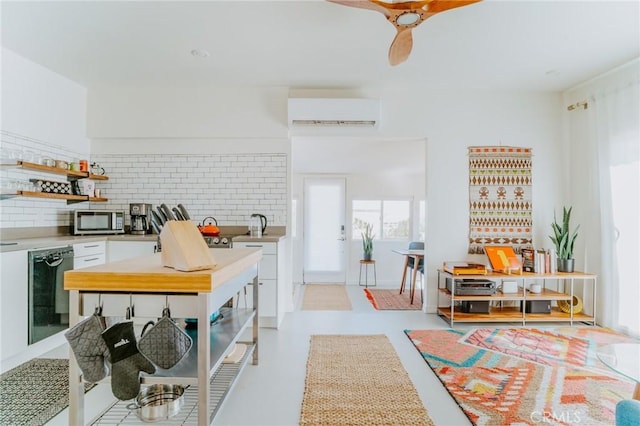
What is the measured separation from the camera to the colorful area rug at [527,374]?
196 cm

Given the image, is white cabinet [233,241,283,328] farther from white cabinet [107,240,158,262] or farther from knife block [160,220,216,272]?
knife block [160,220,216,272]

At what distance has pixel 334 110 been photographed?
3820 mm

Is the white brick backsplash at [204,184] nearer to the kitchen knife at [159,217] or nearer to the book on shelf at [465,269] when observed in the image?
the book on shelf at [465,269]

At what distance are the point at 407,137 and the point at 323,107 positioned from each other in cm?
109

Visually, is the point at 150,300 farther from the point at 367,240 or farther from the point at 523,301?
the point at 367,240

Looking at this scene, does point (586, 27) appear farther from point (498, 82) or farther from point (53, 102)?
point (53, 102)

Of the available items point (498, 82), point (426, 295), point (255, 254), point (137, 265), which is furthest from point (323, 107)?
point (137, 265)

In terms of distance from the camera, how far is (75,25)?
8.80 feet

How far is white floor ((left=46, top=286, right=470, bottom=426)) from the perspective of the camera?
1964 mm

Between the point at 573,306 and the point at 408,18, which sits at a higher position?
the point at 408,18

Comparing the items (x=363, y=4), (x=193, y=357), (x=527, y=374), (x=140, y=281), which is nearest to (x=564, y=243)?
(x=527, y=374)

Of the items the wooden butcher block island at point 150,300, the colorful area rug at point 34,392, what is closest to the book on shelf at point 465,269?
the wooden butcher block island at point 150,300

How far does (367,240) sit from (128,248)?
3857 millimetres

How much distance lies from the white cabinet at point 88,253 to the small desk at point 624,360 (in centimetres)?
376
